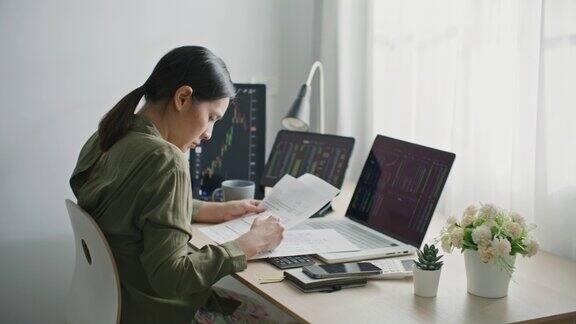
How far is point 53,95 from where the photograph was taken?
8.23 feet

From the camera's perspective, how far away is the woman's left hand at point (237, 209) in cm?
204

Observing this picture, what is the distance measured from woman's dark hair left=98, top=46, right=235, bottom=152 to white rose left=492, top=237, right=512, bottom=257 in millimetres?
714

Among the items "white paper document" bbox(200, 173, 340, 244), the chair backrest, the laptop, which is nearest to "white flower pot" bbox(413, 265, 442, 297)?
the laptop

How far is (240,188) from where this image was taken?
2.17 metres

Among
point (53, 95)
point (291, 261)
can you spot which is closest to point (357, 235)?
point (291, 261)

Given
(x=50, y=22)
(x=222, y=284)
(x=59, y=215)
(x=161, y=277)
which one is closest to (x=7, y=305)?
(x=59, y=215)

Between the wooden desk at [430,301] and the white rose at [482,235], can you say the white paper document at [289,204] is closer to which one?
the wooden desk at [430,301]

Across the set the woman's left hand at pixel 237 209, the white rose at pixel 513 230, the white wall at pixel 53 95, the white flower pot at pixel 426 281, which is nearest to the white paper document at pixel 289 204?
the woman's left hand at pixel 237 209

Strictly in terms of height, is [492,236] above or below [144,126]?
below

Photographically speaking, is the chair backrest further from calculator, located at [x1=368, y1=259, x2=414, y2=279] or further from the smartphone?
calculator, located at [x1=368, y1=259, x2=414, y2=279]

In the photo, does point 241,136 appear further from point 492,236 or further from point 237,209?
point 492,236

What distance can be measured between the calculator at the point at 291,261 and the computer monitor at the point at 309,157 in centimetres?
50

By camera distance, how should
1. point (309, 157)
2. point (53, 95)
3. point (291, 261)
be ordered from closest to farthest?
point (291, 261), point (309, 157), point (53, 95)

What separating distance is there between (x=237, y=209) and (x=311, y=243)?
1.08ft
